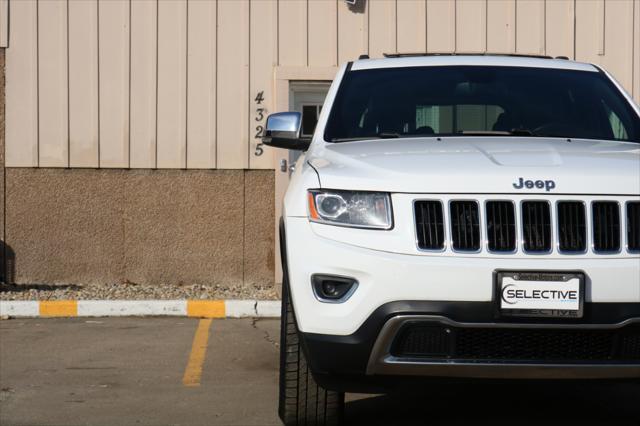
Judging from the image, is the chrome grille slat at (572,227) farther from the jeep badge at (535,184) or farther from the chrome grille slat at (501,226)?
the chrome grille slat at (501,226)

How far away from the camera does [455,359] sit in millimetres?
4145

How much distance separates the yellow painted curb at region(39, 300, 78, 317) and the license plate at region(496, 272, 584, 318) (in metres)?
5.84

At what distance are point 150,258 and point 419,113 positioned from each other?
587cm

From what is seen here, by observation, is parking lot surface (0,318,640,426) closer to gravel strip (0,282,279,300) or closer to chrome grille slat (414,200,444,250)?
chrome grille slat (414,200,444,250)

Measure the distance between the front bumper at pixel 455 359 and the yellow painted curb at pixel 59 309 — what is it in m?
5.36

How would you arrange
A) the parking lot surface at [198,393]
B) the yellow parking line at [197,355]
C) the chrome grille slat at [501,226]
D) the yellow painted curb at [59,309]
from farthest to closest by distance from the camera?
the yellow painted curb at [59,309]
the yellow parking line at [197,355]
the parking lot surface at [198,393]
the chrome grille slat at [501,226]

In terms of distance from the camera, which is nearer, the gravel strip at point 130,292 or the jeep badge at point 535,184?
the jeep badge at point 535,184

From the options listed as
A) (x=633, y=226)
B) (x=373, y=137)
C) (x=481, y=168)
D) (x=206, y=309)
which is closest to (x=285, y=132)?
(x=373, y=137)

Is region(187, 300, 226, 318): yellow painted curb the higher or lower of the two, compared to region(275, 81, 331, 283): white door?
lower

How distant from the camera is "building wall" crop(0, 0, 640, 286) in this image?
35.9 ft

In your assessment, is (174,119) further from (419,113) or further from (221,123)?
(419,113)

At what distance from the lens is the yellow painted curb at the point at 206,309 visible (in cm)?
927

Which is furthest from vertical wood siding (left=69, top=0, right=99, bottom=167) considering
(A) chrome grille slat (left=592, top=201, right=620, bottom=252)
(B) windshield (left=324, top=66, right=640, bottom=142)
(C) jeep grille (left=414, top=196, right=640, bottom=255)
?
(A) chrome grille slat (left=592, top=201, right=620, bottom=252)

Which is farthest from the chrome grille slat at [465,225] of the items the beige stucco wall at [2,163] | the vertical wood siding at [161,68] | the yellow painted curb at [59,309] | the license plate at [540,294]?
the beige stucco wall at [2,163]
